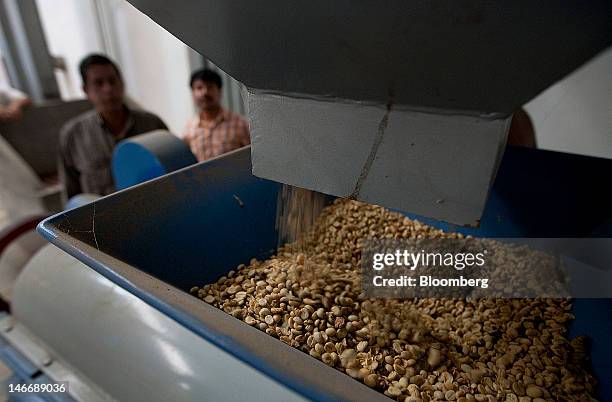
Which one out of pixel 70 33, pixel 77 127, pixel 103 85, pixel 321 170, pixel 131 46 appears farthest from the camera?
pixel 70 33

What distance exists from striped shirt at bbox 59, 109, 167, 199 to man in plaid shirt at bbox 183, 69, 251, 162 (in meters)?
0.36

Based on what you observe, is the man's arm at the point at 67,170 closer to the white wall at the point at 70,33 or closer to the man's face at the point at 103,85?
the man's face at the point at 103,85

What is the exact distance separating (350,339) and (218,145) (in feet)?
4.43

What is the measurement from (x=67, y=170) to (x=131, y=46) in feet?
4.84

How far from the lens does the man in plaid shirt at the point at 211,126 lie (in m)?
1.86

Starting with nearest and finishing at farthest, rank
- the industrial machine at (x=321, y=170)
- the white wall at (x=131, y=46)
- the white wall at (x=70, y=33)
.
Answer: the industrial machine at (x=321, y=170), the white wall at (x=131, y=46), the white wall at (x=70, y=33)

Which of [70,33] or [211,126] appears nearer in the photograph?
[211,126]

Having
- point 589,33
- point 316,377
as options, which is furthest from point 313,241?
point 589,33

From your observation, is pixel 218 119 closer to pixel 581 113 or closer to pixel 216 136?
pixel 216 136

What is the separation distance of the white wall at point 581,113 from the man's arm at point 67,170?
2141mm

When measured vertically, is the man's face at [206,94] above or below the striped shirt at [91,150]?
above

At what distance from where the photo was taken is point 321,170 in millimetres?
564

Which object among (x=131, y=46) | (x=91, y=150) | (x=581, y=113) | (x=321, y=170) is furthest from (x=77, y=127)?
(x=581, y=113)

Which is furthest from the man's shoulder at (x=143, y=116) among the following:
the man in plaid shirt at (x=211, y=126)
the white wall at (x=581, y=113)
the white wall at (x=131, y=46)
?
the white wall at (x=581, y=113)
